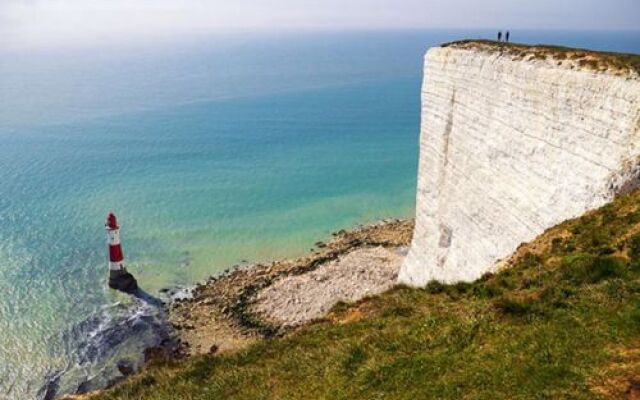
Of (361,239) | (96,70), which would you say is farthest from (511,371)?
(96,70)

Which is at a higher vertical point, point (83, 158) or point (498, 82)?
point (498, 82)

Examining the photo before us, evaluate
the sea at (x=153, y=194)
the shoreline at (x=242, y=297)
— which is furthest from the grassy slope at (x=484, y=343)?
the sea at (x=153, y=194)

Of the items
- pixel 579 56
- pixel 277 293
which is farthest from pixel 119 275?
pixel 579 56

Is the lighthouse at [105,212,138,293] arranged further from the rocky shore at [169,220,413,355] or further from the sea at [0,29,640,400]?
the rocky shore at [169,220,413,355]

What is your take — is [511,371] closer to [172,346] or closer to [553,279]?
[553,279]

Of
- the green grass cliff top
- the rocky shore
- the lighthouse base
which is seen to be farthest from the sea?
the green grass cliff top

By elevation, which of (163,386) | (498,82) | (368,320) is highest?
(498,82)

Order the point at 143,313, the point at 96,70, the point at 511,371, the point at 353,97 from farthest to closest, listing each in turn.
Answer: the point at 96,70
the point at 353,97
the point at 143,313
the point at 511,371

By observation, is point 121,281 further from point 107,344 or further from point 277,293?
point 277,293
